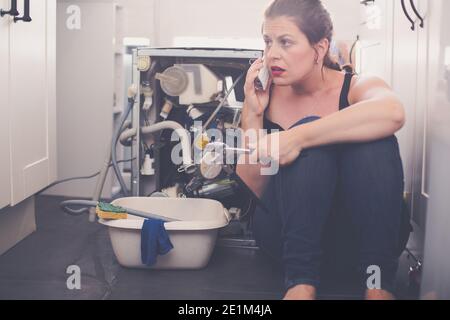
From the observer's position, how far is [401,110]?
112 cm

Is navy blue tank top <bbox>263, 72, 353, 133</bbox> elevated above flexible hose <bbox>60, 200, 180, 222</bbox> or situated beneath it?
elevated above

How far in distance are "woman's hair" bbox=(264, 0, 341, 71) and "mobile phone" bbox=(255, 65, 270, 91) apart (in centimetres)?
11

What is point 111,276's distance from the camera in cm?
135

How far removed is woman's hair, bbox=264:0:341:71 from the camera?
45.6 inches

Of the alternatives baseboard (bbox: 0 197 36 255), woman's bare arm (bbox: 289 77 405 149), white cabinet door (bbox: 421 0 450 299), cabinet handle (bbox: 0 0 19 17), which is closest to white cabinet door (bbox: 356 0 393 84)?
white cabinet door (bbox: 421 0 450 299)

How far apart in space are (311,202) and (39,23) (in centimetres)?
93

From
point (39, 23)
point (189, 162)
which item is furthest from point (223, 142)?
point (39, 23)

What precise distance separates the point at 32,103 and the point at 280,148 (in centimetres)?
76

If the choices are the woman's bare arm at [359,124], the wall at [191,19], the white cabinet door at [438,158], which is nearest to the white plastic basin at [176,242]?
the woman's bare arm at [359,124]

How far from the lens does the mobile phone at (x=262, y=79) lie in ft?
4.05

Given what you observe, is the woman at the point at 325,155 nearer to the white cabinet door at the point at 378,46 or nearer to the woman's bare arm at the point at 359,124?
the woman's bare arm at the point at 359,124

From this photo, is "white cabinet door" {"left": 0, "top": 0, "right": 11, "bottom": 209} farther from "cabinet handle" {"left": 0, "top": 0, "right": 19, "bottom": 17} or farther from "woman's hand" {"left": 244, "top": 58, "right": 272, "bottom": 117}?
"woman's hand" {"left": 244, "top": 58, "right": 272, "bottom": 117}

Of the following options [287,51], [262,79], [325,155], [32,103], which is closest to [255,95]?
[262,79]

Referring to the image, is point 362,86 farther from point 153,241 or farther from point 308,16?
point 153,241
